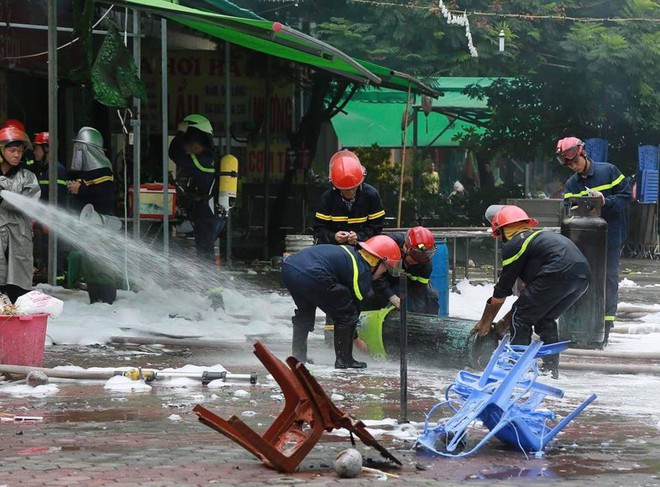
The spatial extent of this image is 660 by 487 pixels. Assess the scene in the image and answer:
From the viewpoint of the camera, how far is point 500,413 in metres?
6.82

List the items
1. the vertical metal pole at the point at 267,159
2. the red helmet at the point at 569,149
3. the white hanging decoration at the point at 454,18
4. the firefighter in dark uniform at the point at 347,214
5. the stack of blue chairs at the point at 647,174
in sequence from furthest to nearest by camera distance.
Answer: the stack of blue chairs at the point at 647,174 < the white hanging decoration at the point at 454,18 < the vertical metal pole at the point at 267,159 < the red helmet at the point at 569,149 < the firefighter in dark uniform at the point at 347,214

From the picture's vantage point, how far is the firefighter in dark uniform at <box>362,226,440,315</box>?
403 inches

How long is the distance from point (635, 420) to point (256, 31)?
5286 mm

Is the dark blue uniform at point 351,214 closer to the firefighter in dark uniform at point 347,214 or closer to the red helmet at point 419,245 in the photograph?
the firefighter in dark uniform at point 347,214

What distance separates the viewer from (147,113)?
1850 cm

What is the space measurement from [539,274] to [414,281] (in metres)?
1.55

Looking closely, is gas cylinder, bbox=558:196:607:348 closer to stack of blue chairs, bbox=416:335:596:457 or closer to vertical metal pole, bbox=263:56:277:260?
stack of blue chairs, bbox=416:335:596:457

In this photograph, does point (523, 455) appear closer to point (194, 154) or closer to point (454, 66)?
point (194, 154)

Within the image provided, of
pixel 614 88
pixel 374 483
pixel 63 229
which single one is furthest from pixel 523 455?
pixel 614 88

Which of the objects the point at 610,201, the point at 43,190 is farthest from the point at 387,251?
the point at 43,190

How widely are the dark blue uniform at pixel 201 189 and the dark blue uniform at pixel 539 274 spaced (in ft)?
15.4

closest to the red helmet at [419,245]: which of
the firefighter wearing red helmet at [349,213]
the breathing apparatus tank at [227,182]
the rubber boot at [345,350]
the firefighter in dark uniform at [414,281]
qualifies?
the firefighter in dark uniform at [414,281]

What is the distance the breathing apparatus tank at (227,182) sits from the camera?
547 inches

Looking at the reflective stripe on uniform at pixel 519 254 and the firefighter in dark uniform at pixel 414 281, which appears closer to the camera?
the reflective stripe on uniform at pixel 519 254
